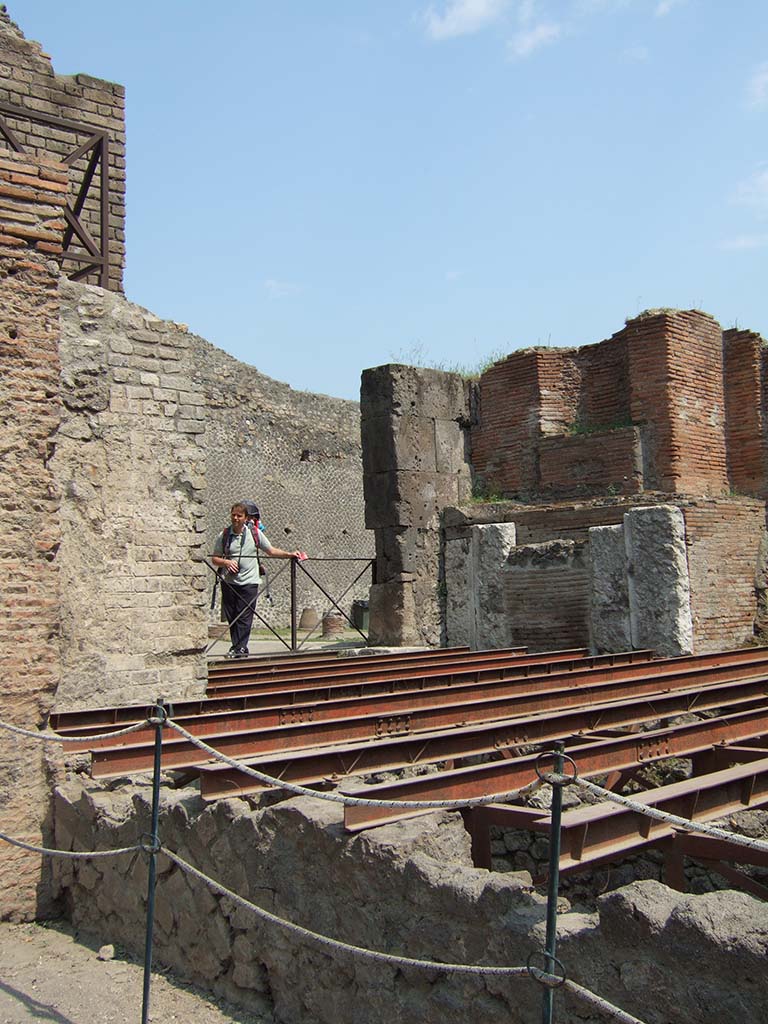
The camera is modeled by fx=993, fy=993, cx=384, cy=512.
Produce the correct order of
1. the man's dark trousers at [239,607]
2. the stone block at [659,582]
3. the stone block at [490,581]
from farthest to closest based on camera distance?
the stone block at [490,581] → the stone block at [659,582] → the man's dark trousers at [239,607]

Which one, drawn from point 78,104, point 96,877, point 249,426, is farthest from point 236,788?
point 249,426

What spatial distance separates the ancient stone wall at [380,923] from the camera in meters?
2.76

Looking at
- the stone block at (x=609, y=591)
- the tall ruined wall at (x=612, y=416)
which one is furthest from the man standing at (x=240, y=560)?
the tall ruined wall at (x=612, y=416)

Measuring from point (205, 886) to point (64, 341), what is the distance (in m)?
4.00

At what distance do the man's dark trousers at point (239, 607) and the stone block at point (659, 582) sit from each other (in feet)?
14.0

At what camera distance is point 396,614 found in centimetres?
1282

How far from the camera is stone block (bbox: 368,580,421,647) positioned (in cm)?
1280

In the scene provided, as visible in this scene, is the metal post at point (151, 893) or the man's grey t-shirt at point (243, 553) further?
the man's grey t-shirt at point (243, 553)

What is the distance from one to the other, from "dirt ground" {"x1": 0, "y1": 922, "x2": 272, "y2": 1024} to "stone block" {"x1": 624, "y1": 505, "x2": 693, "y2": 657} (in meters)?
7.57

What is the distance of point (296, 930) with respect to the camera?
11.8ft

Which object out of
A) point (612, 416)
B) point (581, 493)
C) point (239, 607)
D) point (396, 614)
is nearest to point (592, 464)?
point (581, 493)

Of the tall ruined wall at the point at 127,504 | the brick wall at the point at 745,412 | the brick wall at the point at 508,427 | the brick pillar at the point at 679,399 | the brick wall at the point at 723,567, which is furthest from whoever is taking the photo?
the brick wall at the point at 508,427

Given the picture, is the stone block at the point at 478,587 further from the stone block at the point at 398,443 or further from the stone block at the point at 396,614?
the stone block at the point at 398,443

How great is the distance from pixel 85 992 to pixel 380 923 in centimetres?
160
